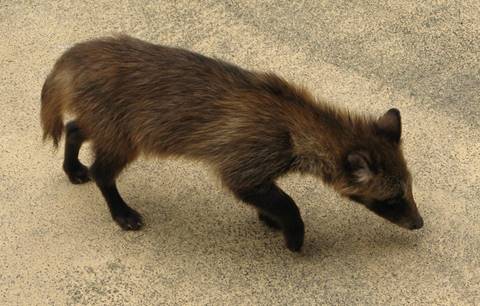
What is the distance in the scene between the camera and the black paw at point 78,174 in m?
5.45

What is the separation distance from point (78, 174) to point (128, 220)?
0.61m

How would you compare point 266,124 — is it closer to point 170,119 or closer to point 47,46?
point 170,119

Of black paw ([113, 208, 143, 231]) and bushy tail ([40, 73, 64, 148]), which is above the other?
bushy tail ([40, 73, 64, 148])

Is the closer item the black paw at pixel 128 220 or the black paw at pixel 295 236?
the black paw at pixel 295 236

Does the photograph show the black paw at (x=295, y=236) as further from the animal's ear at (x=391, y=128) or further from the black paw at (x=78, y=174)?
the black paw at (x=78, y=174)

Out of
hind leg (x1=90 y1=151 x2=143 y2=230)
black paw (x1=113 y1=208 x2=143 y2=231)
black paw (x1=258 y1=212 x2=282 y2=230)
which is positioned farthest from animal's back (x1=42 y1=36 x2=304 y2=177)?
black paw (x1=258 y1=212 x2=282 y2=230)

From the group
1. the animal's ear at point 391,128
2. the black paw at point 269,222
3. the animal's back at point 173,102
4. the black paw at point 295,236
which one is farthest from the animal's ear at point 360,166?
the black paw at point 269,222

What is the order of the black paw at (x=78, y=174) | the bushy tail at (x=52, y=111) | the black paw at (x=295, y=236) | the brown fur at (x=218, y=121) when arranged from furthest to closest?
the black paw at (x=78, y=174) → the bushy tail at (x=52, y=111) → the black paw at (x=295, y=236) → the brown fur at (x=218, y=121)

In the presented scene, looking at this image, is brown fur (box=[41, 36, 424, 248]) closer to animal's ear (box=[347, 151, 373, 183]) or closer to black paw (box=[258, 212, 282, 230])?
animal's ear (box=[347, 151, 373, 183])

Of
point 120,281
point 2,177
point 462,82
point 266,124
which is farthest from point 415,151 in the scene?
point 2,177

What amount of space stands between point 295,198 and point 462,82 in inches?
73.4

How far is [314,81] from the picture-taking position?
20.5ft

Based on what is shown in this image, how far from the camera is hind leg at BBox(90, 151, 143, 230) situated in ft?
16.0

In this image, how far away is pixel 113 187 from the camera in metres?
5.07
